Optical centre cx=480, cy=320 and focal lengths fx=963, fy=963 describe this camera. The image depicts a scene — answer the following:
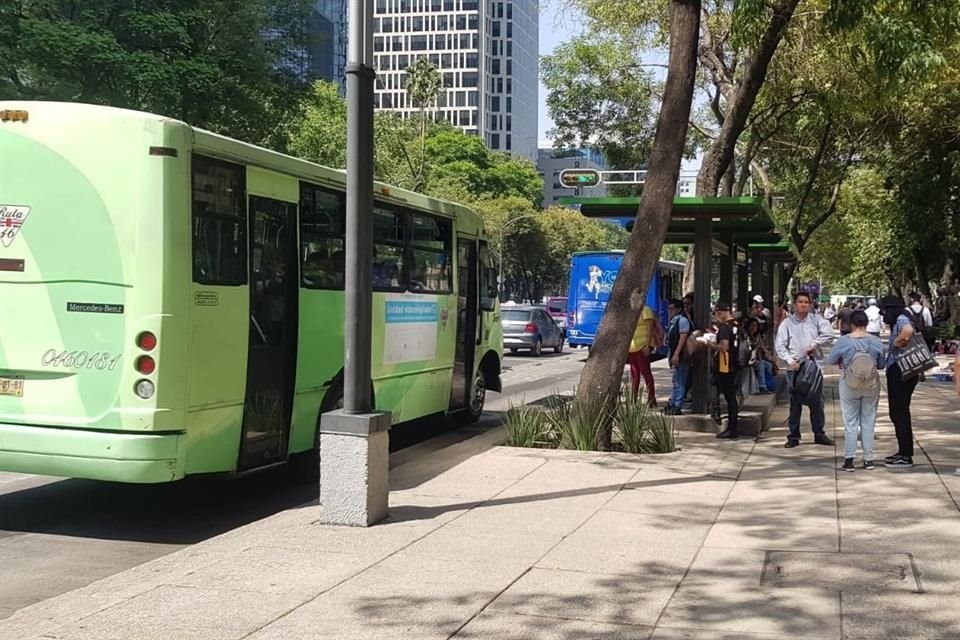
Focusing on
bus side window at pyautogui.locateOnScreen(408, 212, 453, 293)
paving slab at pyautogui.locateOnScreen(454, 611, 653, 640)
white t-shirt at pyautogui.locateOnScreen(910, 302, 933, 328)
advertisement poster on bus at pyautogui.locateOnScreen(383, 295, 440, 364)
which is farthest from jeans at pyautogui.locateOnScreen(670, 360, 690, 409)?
white t-shirt at pyautogui.locateOnScreen(910, 302, 933, 328)

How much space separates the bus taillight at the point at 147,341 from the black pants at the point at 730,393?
7.22m

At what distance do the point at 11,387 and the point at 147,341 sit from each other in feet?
4.02

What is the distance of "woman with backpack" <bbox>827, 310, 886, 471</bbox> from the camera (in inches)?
361

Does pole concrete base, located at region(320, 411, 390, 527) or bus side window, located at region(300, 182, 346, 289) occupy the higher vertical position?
bus side window, located at region(300, 182, 346, 289)

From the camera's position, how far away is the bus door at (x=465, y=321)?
41.5ft

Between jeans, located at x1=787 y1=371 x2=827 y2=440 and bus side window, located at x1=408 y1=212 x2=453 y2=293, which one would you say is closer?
jeans, located at x1=787 y1=371 x2=827 y2=440

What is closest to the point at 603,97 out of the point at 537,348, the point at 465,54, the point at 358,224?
the point at 537,348

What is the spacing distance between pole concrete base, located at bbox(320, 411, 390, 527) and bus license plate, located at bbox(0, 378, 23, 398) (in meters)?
2.32

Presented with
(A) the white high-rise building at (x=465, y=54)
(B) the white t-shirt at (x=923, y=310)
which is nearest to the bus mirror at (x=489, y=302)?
(B) the white t-shirt at (x=923, y=310)

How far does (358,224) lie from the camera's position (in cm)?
698

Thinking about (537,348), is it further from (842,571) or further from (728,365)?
(842,571)

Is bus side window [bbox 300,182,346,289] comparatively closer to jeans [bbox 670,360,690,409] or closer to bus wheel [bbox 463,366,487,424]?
bus wheel [bbox 463,366,487,424]

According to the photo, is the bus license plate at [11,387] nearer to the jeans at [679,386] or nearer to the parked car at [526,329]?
the jeans at [679,386]

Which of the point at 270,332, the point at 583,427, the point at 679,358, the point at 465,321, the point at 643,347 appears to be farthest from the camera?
the point at 643,347
